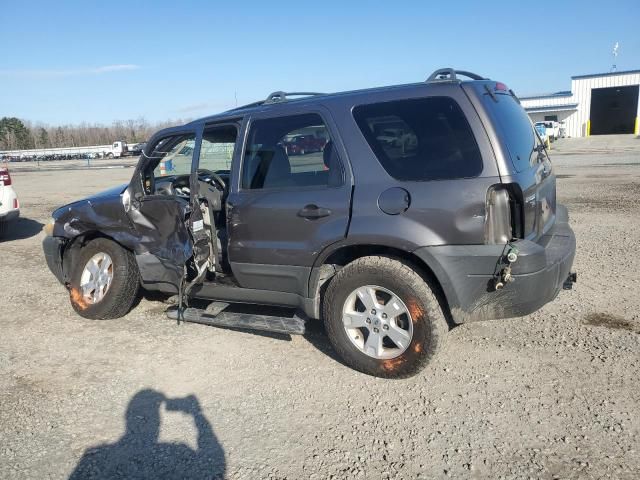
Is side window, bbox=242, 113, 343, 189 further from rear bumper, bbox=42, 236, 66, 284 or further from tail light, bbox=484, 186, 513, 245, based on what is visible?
rear bumper, bbox=42, 236, 66, 284

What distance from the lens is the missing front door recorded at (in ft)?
169

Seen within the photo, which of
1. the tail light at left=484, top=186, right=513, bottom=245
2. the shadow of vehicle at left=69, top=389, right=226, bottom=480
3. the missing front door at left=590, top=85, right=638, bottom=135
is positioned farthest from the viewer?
the missing front door at left=590, top=85, right=638, bottom=135

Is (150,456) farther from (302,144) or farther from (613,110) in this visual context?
(613,110)

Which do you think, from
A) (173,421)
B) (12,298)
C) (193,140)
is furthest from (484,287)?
(12,298)

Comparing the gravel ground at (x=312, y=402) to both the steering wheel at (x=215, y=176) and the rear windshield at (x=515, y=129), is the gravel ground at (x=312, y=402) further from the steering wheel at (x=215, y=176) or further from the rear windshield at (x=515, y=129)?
the rear windshield at (x=515, y=129)

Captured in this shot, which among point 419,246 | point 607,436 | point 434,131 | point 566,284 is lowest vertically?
point 607,436

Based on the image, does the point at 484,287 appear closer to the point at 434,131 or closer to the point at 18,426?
the point at 434,131

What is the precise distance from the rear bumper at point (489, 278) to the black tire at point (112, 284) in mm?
2819

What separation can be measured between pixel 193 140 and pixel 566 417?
3.54 metres

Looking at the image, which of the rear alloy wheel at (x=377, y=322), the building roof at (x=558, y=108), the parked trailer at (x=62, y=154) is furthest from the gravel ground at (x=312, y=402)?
the parked trailer at (x=62, y=154)

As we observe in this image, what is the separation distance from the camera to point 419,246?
11.0 feet

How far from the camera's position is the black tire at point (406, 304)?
11.2 ft

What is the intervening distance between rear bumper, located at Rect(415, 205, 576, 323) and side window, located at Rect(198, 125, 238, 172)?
196 cm

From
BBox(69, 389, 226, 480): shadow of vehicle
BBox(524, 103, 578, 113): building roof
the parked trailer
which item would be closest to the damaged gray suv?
BBox(69, 389, 226, 480): shadow of vehicle
